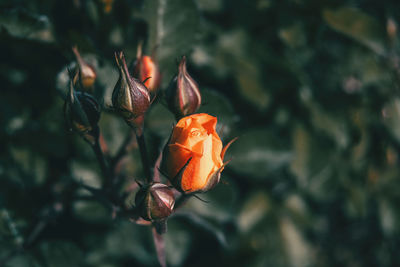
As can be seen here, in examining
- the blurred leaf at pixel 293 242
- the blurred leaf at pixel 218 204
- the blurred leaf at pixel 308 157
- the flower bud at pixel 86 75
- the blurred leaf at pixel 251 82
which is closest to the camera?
the flower bud at pixel 86 75

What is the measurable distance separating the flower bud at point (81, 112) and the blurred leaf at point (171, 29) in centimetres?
49

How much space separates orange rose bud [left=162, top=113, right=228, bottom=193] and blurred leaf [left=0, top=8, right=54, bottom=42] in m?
0.81

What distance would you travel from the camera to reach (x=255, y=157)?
2.19m

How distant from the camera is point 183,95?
4.33 ft

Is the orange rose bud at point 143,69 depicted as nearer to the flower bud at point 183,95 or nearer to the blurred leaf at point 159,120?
the flower bud at point 183,95

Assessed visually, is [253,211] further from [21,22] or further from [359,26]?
[21,22]

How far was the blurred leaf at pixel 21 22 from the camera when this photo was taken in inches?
57.1

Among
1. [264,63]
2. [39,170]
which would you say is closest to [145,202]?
[39,170]

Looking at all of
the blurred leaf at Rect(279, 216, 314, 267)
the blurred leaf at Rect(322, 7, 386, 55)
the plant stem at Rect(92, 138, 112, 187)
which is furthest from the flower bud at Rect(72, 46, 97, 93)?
the blurred leaf at Rect(279, 216, 314, 267)

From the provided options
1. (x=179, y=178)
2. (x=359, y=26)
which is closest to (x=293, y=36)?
(x=359, y=26)

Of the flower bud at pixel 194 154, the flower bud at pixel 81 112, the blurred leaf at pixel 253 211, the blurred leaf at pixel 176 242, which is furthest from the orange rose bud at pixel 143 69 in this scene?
the blurred leaf at pixel 253 211

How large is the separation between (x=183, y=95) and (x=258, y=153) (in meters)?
1.00

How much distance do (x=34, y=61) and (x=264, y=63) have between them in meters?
1.29

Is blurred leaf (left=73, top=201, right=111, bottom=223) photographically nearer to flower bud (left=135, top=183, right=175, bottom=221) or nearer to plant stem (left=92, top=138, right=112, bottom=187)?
plant stem (left=92, top=138, right=112, bottom=187)
